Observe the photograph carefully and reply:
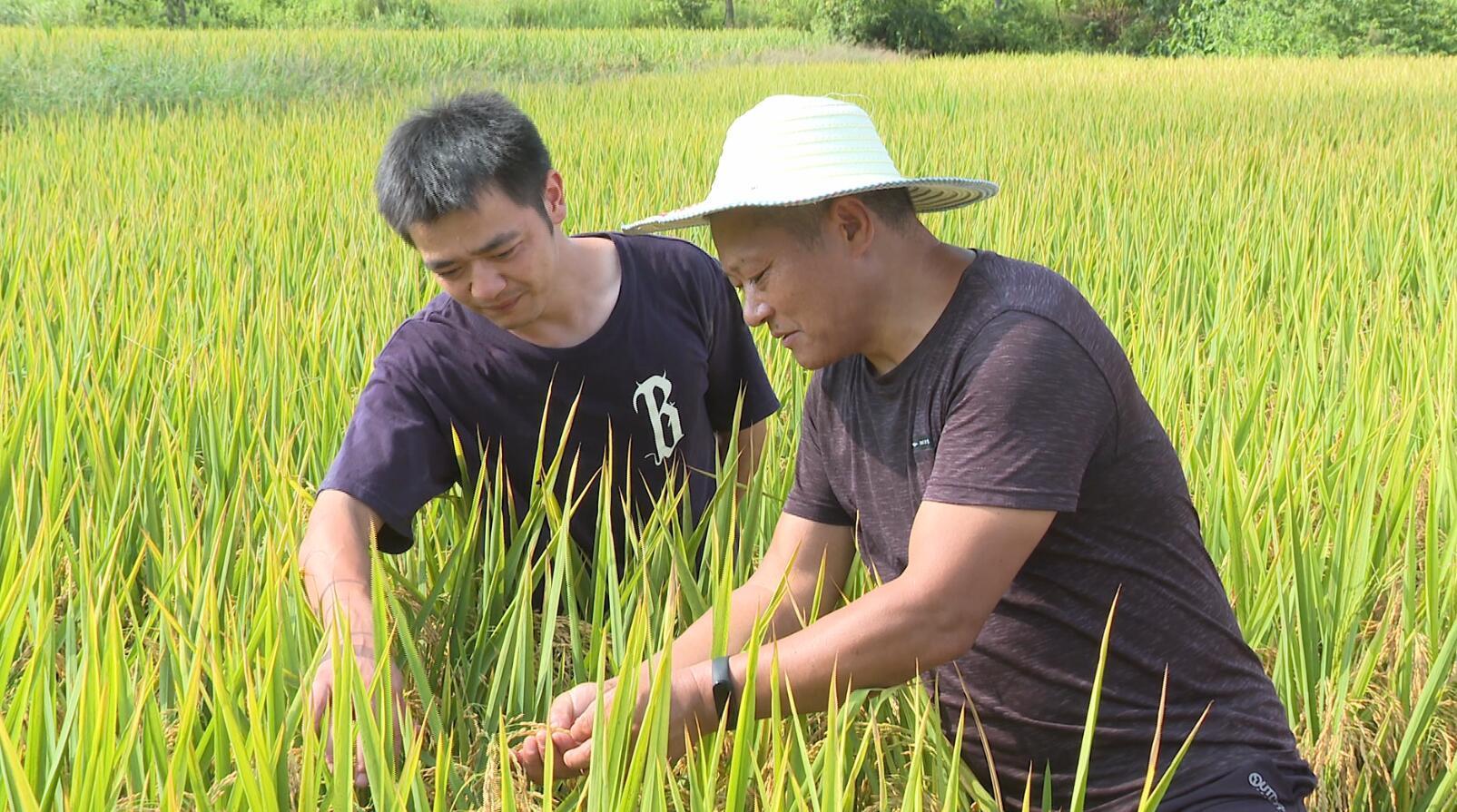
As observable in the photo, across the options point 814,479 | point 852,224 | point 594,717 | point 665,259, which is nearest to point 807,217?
point 852,224

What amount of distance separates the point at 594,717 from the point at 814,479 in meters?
0.38

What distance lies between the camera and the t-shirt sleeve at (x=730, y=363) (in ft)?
5.71

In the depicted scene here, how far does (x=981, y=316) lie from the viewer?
41.2 inches

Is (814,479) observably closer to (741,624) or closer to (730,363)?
(741,624)

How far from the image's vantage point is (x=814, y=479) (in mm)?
1274

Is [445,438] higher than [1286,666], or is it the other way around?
[445,438]

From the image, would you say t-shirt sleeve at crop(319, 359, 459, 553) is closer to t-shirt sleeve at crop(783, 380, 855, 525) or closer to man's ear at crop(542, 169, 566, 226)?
man's ear at crop(542, 169, 566, 226)

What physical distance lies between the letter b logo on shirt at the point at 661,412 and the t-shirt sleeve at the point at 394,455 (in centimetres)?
25

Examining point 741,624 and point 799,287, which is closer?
point 799,287

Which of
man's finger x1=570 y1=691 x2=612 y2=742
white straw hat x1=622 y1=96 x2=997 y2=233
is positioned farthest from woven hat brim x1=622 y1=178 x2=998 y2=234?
man's finger x1=570 y1=691 x2=612 y2=742

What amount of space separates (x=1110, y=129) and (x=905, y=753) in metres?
6.06

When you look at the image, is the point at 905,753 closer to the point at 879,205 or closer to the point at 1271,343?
the point at 879,205

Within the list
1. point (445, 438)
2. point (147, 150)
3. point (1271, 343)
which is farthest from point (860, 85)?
point (445, 438)

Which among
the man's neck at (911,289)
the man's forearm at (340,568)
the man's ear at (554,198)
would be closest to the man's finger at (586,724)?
the man's forearm at (340,568)
